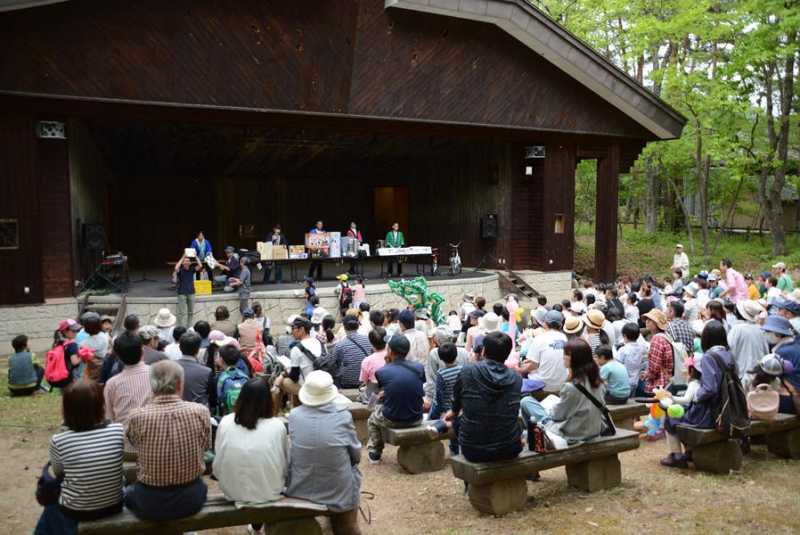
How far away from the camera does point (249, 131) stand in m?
18.8

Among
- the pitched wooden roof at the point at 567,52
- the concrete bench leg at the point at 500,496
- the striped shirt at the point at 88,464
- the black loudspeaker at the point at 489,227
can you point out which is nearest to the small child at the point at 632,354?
the concrete bench leg at the point at 500,496

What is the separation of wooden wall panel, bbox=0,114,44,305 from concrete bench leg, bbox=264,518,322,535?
34.2 ft

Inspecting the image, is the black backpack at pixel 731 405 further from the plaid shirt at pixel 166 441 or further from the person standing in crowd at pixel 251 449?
the plaid shirt at pixel 166 441

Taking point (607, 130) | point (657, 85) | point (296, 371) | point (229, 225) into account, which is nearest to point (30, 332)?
point (296, 371)

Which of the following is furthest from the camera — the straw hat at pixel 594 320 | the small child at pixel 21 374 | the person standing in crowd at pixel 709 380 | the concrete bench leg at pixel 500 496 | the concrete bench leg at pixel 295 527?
the small child at pixel 21 374

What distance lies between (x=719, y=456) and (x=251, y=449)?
3874 millimetres

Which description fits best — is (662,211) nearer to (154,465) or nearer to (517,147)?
(517,147)

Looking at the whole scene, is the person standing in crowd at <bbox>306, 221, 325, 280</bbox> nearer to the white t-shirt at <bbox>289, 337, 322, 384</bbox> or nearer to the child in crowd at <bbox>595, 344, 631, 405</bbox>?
the white t-shirt at <bbox>289, 337, 322, 384</bbox>

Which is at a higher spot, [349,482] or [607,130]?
[607,130]

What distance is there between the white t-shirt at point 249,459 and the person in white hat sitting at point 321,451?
0.15 meters

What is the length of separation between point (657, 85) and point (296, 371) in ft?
67.6

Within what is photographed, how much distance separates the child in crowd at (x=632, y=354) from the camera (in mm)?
6941

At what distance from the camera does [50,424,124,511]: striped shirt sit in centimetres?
387

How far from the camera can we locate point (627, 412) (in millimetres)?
6562
